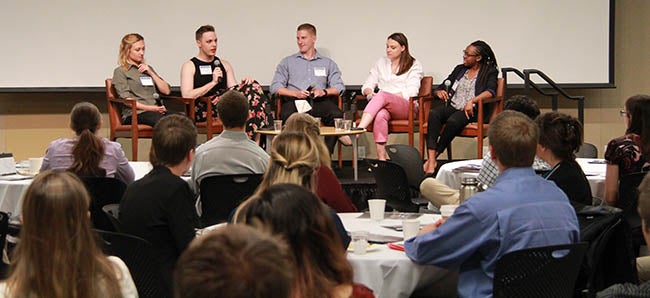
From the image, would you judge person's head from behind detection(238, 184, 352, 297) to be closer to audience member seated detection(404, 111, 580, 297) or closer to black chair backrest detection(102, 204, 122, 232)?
audience member seated detection(404, 111, 580, 297)

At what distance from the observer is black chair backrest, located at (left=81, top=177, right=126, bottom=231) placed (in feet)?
15.2

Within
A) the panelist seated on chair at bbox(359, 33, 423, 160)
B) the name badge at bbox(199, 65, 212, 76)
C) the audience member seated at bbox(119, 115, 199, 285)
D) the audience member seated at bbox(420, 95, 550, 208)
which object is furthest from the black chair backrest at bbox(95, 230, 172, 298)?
the name badge at bbox(199, 65, 212, 76)

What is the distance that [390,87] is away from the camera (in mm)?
8906

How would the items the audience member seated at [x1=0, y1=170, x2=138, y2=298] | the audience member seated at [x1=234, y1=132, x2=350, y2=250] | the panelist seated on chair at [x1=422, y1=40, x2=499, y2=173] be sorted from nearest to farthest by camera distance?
the audience member seated at [x1=0, y1=170, x2=138, y2=298] → the audience member seated at [x1=234, y1=132, x2=350, y2=250] → the panelist seated on chair at [x1=422, y1=40, x2=499, y2=173]

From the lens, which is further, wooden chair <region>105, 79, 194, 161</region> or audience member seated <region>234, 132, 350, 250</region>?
wooden chair <region>105, 79, 194, 161</region>

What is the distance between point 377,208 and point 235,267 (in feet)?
8.60

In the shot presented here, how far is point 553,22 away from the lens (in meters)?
9.62

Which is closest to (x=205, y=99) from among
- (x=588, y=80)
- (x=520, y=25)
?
(x=520, y=25)

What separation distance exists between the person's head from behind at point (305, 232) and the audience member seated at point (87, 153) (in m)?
3.00

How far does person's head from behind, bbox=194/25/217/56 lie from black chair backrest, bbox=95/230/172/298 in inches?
218

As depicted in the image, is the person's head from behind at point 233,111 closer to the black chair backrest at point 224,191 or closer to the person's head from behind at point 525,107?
the black chair backrest at point 224,191

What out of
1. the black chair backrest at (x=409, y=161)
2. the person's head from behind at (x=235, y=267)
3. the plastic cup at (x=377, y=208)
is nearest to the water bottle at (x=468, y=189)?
the plastic cup at (x=377, y=208)

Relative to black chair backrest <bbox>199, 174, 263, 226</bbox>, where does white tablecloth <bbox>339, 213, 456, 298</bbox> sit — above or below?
below

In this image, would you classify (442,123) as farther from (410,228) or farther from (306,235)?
(306,235)
